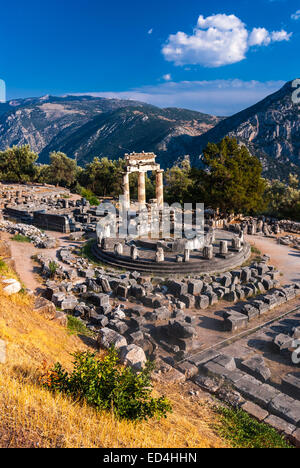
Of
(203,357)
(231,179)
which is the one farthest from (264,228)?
(203,357)

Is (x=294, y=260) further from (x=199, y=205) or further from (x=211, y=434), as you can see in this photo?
(x=211, y=434)

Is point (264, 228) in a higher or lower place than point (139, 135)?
lower

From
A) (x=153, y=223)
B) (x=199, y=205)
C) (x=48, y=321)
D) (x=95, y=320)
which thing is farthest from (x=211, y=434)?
(x=199, y=205)

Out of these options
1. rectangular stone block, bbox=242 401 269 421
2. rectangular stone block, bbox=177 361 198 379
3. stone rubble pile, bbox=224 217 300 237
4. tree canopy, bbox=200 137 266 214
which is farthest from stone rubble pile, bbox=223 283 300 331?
tree canopy, bbox=200 137 266 214

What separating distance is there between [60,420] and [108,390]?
4.15ft

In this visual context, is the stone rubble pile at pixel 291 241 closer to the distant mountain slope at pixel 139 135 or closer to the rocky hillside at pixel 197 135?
the rocky hillside at pixel 197 135

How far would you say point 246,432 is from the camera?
711 cm

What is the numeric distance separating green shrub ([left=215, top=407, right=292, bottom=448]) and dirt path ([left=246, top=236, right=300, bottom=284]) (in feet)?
42.5

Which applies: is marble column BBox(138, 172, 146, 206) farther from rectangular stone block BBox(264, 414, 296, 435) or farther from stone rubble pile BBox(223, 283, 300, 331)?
rectangular stone block BBox(264, 414, 296, 435)

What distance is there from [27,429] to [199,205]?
33324mm

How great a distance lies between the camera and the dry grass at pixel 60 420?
16.1 ft

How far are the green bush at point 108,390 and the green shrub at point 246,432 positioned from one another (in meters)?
1.66

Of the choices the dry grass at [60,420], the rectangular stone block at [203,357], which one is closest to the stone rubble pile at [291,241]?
the rectangular stone block at [203,357]

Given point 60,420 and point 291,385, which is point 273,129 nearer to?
point 291,385
